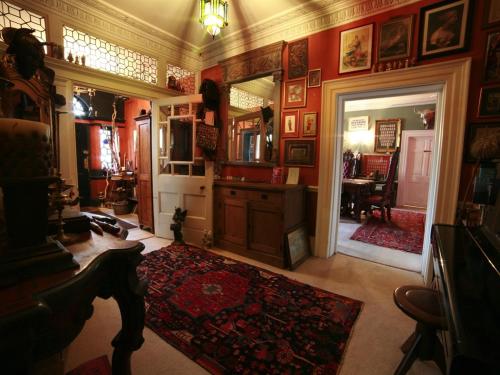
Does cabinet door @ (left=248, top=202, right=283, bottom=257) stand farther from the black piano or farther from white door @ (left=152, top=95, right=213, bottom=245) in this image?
the black piano

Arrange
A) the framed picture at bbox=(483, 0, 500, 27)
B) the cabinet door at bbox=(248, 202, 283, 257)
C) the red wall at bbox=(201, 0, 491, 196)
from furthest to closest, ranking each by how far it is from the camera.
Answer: the cabinet door at bbox=(248, 202, 283, 257) < the red wall at bbox=(201, 0, 491, 196) < the framed picture at bbox=(483, 0, 500, 27)

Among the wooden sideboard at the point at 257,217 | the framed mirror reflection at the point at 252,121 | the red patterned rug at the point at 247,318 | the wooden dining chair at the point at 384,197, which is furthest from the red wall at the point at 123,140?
the wooden dining chair at the point at 384,197

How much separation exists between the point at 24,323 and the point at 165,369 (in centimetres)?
142

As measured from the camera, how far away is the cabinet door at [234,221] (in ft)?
10.3

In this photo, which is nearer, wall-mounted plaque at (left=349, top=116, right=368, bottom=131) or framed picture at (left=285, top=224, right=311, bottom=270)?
framed picture at (left=285, top=224, right=311, bottom=270)

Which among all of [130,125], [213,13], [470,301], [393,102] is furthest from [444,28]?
[130,125]

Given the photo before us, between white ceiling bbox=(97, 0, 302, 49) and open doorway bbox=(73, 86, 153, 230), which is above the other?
white ceiling bbox=(97, 0, 302, 49)

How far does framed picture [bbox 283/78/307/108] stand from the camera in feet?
10.2

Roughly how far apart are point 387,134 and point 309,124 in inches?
194

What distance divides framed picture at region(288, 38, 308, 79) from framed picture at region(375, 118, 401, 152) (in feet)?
16.0

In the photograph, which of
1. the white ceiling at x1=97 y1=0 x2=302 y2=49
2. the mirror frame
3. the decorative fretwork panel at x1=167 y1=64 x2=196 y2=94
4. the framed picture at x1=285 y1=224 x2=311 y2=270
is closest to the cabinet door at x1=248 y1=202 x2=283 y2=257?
the framed picture at x1=285 y1=224 x2=311 y2=270

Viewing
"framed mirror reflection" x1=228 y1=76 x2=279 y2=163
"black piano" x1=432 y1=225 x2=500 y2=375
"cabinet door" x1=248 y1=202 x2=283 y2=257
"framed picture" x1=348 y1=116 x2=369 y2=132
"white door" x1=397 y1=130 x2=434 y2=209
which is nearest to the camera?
"black piano" x1=432 y1=225 x2=500 y2=375

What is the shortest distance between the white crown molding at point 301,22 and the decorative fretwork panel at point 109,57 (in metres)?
1.13

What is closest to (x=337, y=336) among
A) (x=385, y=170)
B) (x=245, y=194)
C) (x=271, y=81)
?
(x=245, y=194)
